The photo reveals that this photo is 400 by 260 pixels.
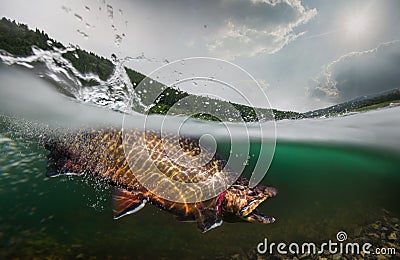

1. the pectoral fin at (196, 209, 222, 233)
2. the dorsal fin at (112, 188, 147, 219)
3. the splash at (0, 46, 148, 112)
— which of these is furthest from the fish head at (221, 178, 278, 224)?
the splash at (0, 46, 148, 112)

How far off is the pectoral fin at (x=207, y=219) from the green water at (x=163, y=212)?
2.11 metres

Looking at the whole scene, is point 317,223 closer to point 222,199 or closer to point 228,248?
point 228,248

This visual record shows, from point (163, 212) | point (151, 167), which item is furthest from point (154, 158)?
point (163, 212)

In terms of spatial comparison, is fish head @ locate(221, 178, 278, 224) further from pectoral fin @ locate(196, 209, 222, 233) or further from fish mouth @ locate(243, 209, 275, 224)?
pectoral fin @ locate(196, 209, 222, 233)

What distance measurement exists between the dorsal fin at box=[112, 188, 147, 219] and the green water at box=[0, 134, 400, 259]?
1.55 metres

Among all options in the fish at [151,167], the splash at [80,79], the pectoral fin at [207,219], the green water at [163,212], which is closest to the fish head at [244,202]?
the fish at [151,167]

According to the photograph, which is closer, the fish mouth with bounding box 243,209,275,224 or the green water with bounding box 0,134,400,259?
the fish mouth with bounding box 243,209,275,224

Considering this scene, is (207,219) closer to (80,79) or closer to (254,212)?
→ (254,212)

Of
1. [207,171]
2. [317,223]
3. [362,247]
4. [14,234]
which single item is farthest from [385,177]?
[14,234]

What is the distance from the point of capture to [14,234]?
7.52 meters

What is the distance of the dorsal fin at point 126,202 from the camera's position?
9.71 feet

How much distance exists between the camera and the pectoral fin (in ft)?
9.65

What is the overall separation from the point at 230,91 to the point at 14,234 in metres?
8.51

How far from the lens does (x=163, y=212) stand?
7.67 meters
